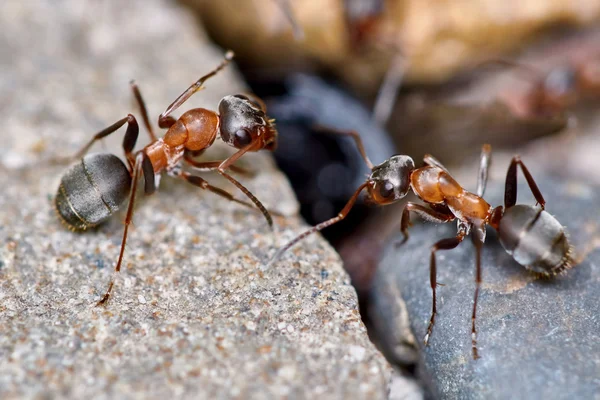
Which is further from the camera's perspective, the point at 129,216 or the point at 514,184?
the point at 514,184

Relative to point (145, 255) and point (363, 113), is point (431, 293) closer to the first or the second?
point (145, 255)

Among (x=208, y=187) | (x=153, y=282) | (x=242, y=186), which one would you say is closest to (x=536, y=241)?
(x=242, y=186)

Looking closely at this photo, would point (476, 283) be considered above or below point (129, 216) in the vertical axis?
below

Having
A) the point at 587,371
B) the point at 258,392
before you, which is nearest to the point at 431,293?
the point at 587,371

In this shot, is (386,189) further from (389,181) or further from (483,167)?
(483,167)

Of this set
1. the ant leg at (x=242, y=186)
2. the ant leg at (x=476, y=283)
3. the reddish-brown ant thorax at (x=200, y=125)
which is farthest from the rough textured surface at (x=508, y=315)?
the reddish-brown ant thorax at (x=200, y=125)
